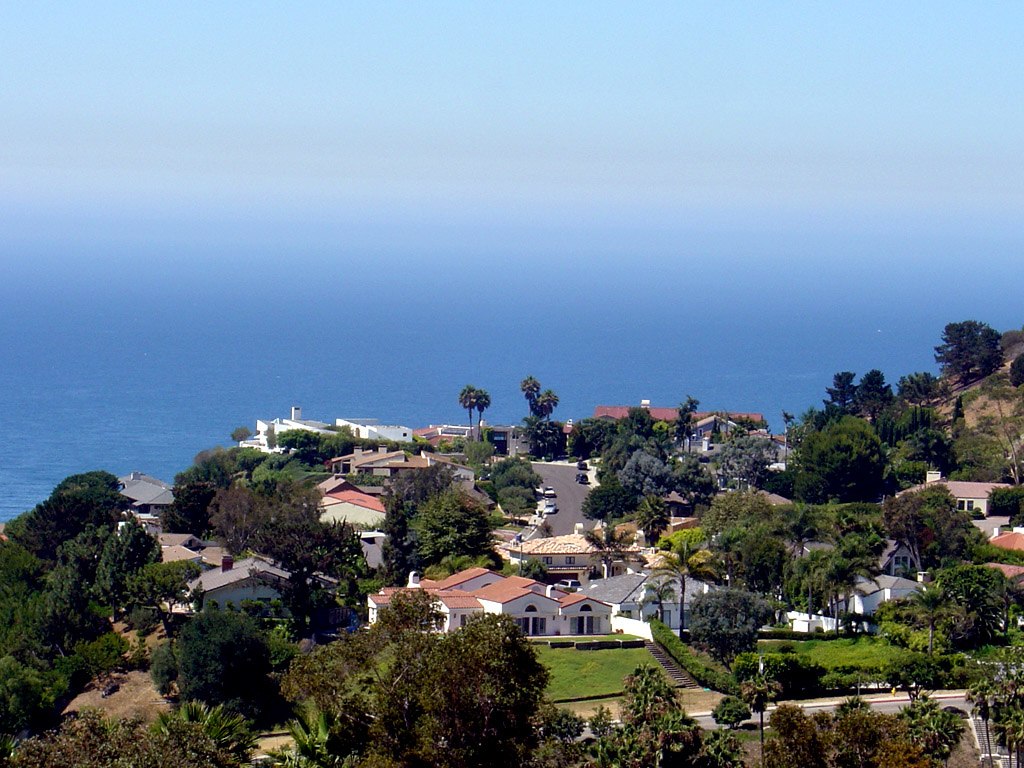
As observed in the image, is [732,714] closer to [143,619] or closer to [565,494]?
[143,619]

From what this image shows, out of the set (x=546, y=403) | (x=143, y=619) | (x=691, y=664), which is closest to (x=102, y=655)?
(x=143, y=619)

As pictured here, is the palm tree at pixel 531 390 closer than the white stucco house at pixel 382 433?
Yes

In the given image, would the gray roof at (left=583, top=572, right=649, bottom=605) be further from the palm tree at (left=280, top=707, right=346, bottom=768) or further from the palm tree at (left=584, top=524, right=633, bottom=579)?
the palm tree at (left=280, top=707, right=346, bottom=768)

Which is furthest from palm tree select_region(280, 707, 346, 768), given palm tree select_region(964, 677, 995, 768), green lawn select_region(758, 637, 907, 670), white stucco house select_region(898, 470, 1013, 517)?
white stucco house select_region(898, 470, 1013, 517)

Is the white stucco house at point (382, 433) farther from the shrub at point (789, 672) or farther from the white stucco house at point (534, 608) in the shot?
the shrub at point (789, 672)

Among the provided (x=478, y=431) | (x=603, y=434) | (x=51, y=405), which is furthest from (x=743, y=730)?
(x=51, y=405)

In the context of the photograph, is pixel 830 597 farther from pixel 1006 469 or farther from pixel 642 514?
pixel 1006 469

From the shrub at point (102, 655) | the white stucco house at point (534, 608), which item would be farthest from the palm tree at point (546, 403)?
the shrub at point (102, 655)
